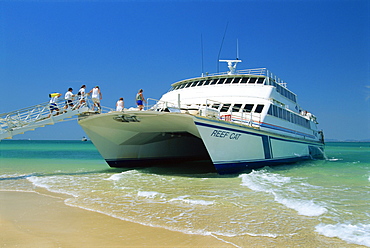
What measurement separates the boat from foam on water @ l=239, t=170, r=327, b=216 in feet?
4.89

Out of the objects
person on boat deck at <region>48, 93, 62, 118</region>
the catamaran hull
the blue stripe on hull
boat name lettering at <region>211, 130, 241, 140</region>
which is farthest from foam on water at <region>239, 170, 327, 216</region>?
person on boat deck at <region>48, 93, 62, 118</region>

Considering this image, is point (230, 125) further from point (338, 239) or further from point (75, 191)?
point (338, 239)

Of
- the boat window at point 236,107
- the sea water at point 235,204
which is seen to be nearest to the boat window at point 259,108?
the boat window at point 236,107

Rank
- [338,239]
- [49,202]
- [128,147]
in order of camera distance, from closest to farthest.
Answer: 1. [338,239]
2. [49,202]
3. [128,147]

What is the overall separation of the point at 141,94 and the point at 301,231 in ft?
26.2

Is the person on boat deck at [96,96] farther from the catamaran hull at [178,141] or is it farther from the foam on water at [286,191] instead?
the foam on water at [286,191]

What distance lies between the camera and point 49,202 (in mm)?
7082

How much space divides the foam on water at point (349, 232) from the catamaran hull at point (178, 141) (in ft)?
17.9

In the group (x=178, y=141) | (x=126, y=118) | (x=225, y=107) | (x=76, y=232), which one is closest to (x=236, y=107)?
(x=225, y=107)

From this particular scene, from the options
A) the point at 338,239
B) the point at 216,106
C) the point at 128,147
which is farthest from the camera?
the point at 128,147

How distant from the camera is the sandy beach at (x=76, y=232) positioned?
4270 mm

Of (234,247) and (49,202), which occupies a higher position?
(49,202)

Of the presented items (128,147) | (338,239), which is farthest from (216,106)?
(338,239)

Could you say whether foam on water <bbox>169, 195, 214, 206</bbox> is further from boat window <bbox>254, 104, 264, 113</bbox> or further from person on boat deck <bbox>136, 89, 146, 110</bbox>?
boat window <bbox>254, 104, 264, 113</bbox>
